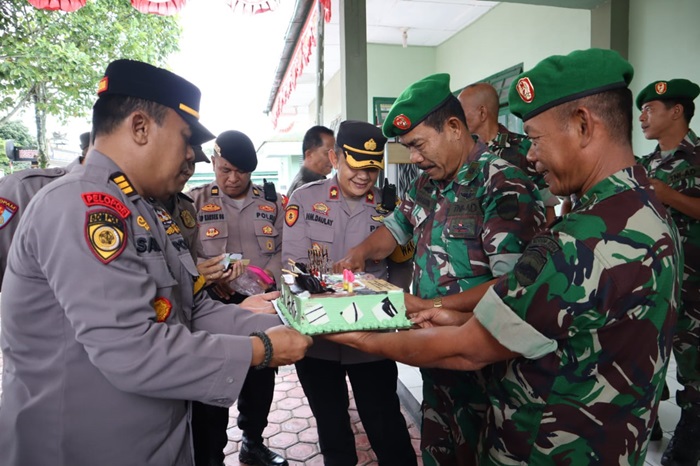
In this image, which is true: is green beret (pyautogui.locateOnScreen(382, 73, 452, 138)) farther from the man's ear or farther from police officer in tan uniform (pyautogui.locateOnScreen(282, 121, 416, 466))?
the man's ear

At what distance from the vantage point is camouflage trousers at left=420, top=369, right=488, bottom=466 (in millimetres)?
1781

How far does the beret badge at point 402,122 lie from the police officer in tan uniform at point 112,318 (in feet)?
2.53

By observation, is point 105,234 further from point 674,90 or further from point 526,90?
point 674,90

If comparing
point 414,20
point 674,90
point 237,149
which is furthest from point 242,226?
point 414,20

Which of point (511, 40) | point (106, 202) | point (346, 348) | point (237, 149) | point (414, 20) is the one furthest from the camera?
point (414, 20)

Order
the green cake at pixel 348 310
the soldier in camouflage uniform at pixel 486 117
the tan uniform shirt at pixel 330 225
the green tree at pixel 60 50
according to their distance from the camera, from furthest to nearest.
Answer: the green tree at pixel 60 50, the soldier in camouflage uniform at pixel 486 117, the tan uniform shirt at pixel 330 225, the green cake at pixel 348 310

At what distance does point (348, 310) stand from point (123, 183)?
29.0 inches

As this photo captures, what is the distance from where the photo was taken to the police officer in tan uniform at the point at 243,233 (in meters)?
2.74

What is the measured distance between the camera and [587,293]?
1.01m

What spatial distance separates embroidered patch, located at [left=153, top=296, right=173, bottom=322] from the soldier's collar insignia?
1.00ft

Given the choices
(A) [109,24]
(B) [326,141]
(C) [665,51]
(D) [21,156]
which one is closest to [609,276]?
(B) [326,141]

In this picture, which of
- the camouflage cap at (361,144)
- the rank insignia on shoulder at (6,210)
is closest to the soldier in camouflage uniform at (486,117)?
the camouflage cap at (361,144)

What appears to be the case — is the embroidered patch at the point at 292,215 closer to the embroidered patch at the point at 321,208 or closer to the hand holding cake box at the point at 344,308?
the embroidered patch at the point at 321,208

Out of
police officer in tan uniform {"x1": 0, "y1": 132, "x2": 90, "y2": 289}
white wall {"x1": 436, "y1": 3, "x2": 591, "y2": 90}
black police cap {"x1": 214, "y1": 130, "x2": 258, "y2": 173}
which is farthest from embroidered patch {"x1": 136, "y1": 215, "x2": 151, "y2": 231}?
white wall {"x1": 436, "y1": 3, "x2": 591, "y2": 90}
